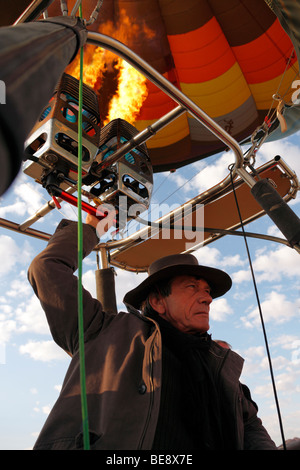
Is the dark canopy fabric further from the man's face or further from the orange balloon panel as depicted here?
the man's face

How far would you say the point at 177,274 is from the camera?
5.54ft

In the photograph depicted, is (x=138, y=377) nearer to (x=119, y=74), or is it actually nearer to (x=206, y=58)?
(x=119, y=74)

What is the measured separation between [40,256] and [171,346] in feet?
1.82

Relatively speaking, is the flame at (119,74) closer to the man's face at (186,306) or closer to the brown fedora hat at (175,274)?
the brown fedora hat at (175,274)

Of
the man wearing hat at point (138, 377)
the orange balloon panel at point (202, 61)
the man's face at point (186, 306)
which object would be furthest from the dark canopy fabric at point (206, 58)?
the man wearing hat at point (138, 377)

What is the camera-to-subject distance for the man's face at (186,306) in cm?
158

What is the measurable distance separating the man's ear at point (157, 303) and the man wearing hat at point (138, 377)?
0.17ft

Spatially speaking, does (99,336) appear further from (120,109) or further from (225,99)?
(225,99)

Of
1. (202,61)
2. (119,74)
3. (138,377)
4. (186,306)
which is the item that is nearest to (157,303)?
(186,306)

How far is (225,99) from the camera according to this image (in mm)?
3598

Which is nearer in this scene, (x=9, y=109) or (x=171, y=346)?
(x=9, y=109)

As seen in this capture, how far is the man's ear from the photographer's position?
5.39 feet

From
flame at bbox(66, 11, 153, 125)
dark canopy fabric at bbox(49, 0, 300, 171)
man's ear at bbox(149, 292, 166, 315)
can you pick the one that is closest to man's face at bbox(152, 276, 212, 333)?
man's ear at bbox(149, 292, 166, 315)
